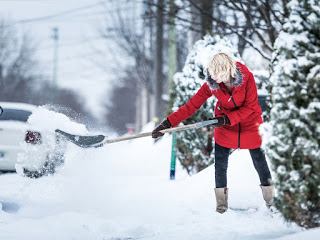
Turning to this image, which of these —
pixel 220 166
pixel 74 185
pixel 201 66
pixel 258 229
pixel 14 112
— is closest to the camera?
pixel 258 229

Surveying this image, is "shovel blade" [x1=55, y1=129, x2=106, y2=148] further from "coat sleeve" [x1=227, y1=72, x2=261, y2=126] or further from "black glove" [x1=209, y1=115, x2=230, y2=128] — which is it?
"coat sleeve" [x1=227, y1=72, x2=261, y2=126]

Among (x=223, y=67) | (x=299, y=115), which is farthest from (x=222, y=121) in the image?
(x=299, y=115)

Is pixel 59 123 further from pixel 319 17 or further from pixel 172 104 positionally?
pixel 319 17

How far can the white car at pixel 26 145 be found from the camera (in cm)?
523

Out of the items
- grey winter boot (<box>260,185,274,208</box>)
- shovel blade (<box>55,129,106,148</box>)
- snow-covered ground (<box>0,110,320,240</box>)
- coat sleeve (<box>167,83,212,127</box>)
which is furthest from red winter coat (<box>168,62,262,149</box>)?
shovel blade (<box>55,129,106,148</box>)

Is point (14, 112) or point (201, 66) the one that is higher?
point (201, 66)

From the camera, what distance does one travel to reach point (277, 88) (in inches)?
117

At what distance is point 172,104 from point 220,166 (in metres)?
2.99

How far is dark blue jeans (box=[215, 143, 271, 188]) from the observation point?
3.95m

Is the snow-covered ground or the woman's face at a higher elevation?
the woman's face

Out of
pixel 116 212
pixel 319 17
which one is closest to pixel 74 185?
pixel 116 212

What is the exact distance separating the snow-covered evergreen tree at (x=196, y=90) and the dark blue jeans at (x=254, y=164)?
6.22 feet

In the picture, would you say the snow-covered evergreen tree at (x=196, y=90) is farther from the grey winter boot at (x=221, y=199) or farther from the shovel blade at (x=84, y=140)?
the grey winter boot at (x=221, y=199)

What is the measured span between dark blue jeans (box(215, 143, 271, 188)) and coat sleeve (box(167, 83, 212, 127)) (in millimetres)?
385
